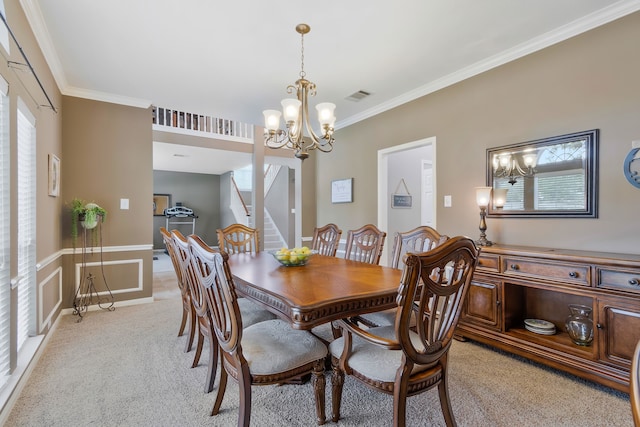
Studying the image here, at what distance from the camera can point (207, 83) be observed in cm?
340

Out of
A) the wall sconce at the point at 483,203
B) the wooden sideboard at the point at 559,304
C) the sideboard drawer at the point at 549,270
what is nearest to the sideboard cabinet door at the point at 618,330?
the wooden sideboard at the point at 559,304

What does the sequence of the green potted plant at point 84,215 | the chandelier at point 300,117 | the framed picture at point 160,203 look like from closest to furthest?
the chandelier at point 300,117 → the green potted plant at point 84,215 → the framed picture at point 160,203

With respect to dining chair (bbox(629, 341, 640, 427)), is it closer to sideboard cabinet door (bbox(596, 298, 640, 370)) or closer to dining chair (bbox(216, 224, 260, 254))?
sideboard cabinet door (bbox(596, 298, 640, 370))

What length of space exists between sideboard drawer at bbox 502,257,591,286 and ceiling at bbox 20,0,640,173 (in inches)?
70.3

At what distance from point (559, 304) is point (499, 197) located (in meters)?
0.98

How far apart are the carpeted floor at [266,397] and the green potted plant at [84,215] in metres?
1.34

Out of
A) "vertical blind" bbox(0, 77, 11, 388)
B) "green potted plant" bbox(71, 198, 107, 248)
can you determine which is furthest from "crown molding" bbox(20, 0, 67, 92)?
"green potted plant" bbox(71, 198, 107, 248)

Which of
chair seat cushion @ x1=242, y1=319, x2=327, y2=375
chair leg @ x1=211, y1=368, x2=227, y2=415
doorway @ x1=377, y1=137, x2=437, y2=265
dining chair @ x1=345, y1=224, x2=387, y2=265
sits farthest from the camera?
doorway @ x1=377, y1=137, x2=437, y2=265

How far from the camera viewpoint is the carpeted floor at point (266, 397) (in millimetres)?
1703

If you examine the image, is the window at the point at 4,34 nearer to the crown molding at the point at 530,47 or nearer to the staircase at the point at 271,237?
the crown molding at the point at 530,47

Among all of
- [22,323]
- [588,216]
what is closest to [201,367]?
[22,323]

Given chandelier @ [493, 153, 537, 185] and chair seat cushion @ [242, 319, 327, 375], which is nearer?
chair seat cushion @ [242, 319, 327, 375]

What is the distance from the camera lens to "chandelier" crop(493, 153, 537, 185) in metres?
2.65

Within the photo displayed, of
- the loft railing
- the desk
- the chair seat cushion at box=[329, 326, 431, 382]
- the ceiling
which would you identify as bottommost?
the chair seat cushion at box=[329, 326, 431, 382]
